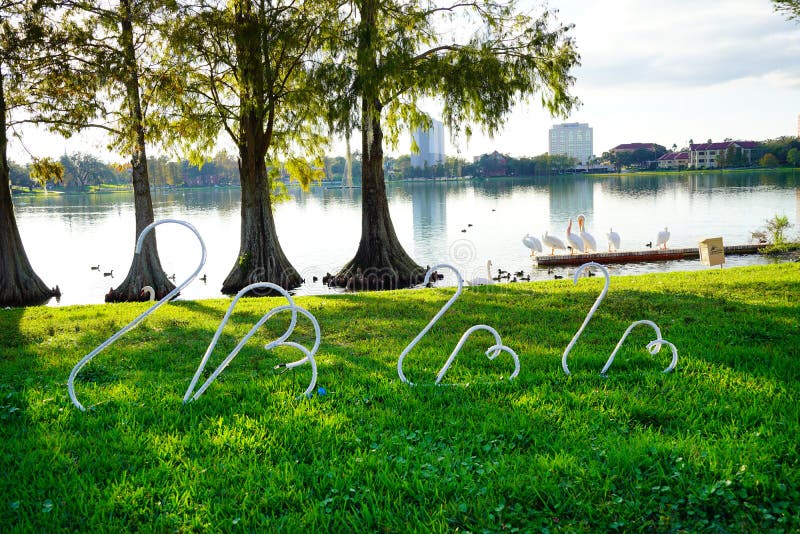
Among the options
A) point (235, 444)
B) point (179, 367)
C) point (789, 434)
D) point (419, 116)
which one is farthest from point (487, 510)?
point (419, 116)

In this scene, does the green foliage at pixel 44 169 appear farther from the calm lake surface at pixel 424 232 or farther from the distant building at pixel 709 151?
the distant building at pixel 709 151

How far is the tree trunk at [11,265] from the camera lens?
16578 millimetres

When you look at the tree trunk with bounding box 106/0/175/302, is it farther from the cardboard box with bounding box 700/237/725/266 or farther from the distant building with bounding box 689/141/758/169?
the distant building with bounding box 689/141/758/169

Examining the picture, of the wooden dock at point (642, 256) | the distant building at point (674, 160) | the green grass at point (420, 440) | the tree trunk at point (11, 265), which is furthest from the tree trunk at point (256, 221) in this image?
the distant building at point (674, 160)

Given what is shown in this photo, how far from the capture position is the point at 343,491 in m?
3.30

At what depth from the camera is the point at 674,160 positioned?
367ft

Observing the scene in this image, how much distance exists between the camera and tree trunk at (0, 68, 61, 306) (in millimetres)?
16578

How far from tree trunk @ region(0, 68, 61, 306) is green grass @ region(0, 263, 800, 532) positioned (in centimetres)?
1209

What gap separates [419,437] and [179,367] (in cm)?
302

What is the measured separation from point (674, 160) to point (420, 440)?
120049mm

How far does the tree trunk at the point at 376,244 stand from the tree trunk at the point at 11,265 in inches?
338

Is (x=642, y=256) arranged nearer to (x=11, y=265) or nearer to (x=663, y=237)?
(x=663, y=237)

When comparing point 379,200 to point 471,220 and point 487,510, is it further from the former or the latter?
point 471,220

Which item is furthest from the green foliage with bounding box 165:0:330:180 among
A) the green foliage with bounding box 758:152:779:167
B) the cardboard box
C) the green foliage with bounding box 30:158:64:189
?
the green foliage with bounding box 758:152:779:167
